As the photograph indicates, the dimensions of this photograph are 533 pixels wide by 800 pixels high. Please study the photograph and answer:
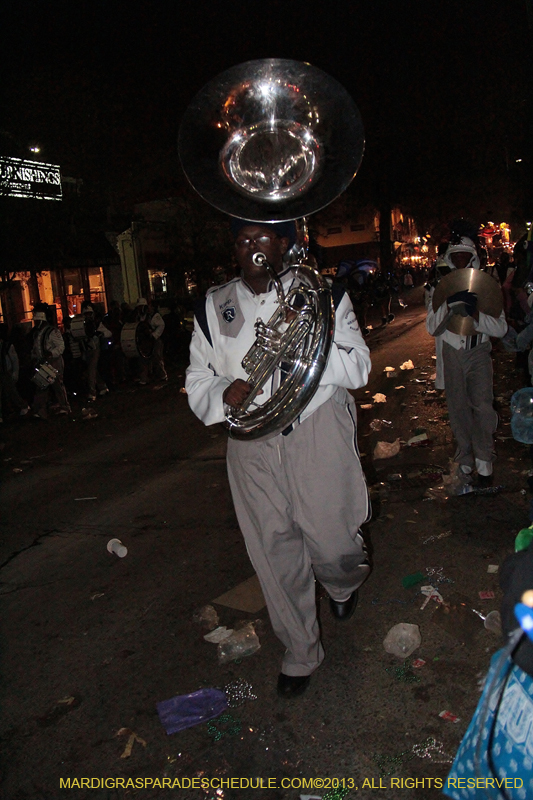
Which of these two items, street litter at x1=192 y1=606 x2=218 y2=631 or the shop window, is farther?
the shop window

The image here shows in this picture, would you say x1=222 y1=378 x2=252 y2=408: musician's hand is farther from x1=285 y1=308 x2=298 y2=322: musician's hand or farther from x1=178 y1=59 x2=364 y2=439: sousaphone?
x1=285 y1=308 x2=298 y2=322: musician's hand

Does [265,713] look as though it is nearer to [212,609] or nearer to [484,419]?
[212,609]

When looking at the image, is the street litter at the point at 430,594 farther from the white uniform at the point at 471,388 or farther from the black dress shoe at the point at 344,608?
the white uniform at the point at 471,388

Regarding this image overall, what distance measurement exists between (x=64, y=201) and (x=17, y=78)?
10.4 ft

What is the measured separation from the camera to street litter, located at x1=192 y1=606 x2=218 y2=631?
139 inches

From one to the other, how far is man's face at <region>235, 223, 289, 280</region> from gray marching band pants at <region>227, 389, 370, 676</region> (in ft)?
2.25

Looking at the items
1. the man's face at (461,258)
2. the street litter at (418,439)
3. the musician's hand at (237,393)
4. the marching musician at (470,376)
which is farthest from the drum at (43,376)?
the musician's hand at (237,393)

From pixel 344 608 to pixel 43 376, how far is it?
8.32 metres

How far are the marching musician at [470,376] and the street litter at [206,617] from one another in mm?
2515

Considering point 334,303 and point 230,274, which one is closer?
point 334,303

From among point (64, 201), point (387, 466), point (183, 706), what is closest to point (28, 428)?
point (387, 466)

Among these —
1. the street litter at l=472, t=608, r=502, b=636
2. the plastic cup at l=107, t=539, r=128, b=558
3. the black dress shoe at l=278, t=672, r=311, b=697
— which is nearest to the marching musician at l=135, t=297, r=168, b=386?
the plastic cup at l=107, t=539, r=128, b=558

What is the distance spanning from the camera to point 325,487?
2.85 m

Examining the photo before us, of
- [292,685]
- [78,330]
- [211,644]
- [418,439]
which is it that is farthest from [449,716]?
[78,330]
